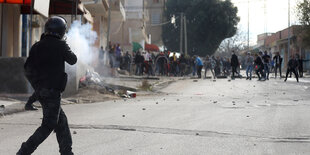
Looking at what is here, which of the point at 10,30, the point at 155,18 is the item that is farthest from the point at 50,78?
the point at 155,18

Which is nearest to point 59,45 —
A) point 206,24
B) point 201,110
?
point 201,110

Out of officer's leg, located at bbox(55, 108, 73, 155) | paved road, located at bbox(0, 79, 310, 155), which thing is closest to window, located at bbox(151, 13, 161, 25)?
paved road, located at bbox(0, 79, 310, 155)

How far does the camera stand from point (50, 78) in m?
5.23

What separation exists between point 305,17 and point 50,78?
1626 inches

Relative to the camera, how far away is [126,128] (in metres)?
8.18

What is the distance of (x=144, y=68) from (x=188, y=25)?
32452mm

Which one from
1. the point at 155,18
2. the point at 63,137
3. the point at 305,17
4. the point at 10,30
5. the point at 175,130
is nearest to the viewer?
the point at 63,137

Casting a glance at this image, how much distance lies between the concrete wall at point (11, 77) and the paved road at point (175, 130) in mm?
3191

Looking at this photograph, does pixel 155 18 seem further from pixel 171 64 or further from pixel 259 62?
pixel 259 62

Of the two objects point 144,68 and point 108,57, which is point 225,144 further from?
point 144,68

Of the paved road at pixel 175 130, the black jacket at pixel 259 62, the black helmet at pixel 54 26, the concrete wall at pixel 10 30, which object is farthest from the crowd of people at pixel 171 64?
the black helmet at pixel 54 26

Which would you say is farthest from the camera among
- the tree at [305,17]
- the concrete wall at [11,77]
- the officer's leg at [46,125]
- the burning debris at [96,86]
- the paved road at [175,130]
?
the tree at [305,17]

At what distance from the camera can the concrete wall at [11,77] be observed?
14219 millimetres

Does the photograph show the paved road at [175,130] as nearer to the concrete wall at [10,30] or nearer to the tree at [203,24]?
the concrete wall at [10,30]
